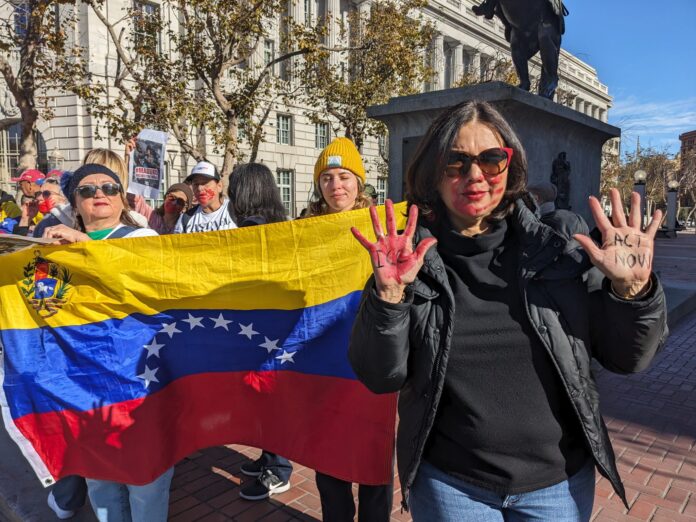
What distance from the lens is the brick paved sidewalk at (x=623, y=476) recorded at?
3166 mm

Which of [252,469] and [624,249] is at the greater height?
[624,249]

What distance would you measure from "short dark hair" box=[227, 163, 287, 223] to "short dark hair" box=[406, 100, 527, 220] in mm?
1810

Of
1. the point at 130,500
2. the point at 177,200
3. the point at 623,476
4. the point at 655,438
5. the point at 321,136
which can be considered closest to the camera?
the point at 130,500

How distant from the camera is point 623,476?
3.57 m

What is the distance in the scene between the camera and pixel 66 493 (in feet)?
10.4

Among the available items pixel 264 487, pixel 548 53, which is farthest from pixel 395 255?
pixel 548 53

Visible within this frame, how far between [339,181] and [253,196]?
26.1 inches

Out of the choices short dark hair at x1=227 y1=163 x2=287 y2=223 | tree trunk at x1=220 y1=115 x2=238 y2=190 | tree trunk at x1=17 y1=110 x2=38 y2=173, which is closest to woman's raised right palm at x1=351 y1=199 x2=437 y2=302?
short dark hair at x1=227 y1=163 x2=287 y2=223

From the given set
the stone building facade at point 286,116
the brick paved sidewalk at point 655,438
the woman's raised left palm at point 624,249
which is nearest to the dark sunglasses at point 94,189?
the woman's raised left palm at point 624,249

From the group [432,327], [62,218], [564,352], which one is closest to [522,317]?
[564,352]

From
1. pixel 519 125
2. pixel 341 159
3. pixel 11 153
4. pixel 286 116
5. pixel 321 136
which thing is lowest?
pixel 341 159

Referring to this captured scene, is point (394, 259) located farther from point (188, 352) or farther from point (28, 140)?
point (28, 140)

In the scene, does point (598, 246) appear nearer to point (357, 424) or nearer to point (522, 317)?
point (522, 317)

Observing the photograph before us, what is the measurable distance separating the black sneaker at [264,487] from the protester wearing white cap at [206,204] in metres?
1.75
